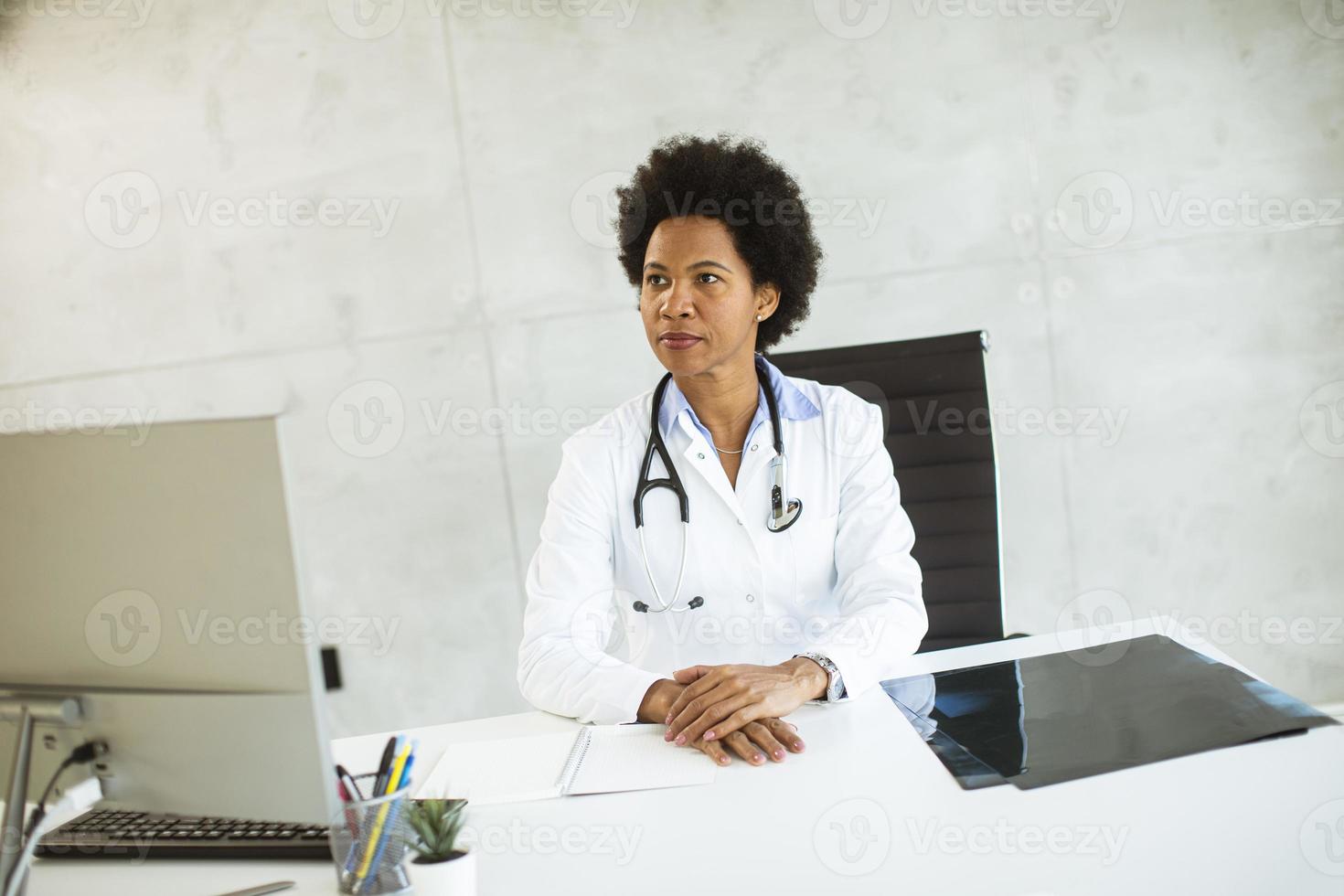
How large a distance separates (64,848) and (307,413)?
1.95m

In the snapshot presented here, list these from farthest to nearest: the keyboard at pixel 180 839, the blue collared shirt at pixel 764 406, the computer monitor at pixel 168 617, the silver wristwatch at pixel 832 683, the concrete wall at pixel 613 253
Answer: the concrete wall at pixel 613 253
the blue collared shirt at pixel 764 406
the silver wristwatch at pixel 832 683
the keyboard at pixel 180 839
the computer monitor at pixel 168 617

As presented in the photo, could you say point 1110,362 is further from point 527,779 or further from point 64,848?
point 64,848

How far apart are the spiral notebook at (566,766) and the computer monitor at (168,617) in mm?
364

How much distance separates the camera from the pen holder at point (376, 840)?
104 cm

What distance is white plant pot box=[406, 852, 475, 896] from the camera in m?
1.01

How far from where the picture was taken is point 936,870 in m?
1.07

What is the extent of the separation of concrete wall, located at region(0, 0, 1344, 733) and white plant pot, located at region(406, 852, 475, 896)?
6.97 feet

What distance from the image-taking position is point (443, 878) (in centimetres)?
102

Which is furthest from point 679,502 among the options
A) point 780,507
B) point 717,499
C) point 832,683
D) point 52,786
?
point 52,786

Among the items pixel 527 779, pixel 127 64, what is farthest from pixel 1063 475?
pixel 127 64

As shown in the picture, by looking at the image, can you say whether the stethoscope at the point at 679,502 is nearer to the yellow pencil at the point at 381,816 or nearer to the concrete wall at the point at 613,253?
the yellow pencil at the point at 381,816

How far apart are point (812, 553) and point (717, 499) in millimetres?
211

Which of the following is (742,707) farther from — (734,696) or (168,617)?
(168,617)

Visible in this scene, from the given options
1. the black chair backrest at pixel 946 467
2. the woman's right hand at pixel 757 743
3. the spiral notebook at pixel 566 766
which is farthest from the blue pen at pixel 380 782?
the black chair backrest at pixel 946 467
